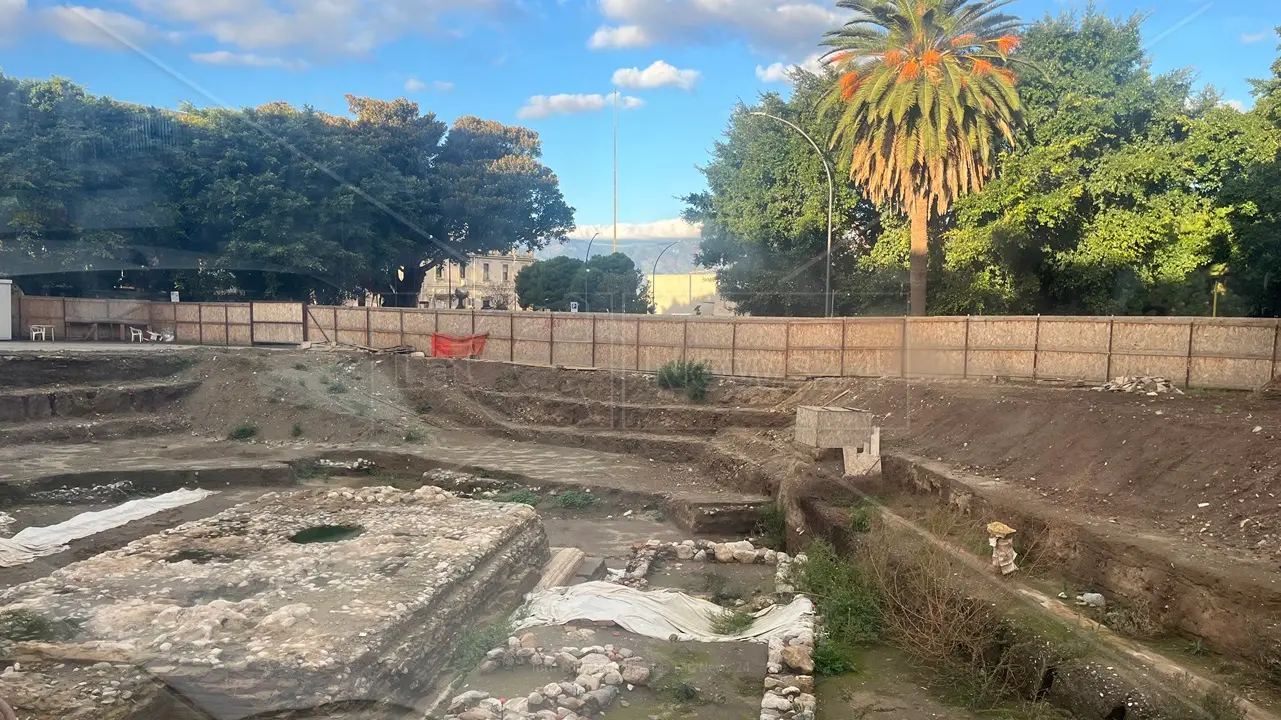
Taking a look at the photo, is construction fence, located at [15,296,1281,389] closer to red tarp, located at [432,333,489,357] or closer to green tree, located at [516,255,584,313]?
red tarp, located at [432,333,489,357]

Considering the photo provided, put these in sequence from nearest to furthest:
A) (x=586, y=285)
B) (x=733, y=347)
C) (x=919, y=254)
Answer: (x=919, y=254) < (x=733, y=347) < (x=586, y=285)

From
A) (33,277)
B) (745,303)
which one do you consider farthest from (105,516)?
(745,303)

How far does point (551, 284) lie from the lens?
136 ft

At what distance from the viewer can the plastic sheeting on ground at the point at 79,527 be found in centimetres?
1161

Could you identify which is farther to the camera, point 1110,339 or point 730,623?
point 1110,339

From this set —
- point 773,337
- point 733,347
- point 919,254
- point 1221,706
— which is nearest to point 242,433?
point 733,347

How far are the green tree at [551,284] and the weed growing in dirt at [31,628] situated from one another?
33.2m

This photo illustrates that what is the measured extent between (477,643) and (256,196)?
90.8 feet

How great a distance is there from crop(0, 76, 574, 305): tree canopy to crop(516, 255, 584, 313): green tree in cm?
177

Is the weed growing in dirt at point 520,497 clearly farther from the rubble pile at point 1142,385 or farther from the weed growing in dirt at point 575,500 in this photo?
the rubble pile at point 1142,385

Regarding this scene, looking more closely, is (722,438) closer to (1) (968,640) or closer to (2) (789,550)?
(2) (789,550)

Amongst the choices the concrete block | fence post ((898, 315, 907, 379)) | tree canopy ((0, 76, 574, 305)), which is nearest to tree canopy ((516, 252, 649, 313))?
tree canopy ((0, 76, 574, 305))

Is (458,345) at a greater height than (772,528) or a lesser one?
greater

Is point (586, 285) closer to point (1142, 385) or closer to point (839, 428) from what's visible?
point (839, 428)
